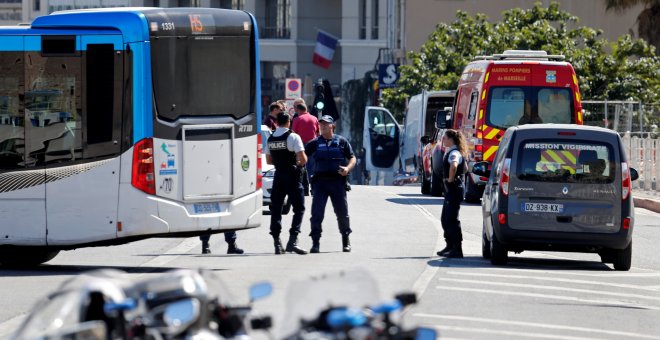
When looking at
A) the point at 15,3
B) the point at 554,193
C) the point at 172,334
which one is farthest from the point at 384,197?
the point at 15,3

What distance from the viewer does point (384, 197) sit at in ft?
108

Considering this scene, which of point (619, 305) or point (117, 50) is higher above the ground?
point (117, 50)

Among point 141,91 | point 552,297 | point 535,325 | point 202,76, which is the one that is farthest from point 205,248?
point 535,325

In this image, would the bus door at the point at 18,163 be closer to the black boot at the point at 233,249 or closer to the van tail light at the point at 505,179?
the black boot at the point at 233,249

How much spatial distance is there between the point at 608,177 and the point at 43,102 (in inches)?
249

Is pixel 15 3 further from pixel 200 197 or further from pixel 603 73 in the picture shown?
pixel 200 197

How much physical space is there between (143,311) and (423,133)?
3397 centimetres

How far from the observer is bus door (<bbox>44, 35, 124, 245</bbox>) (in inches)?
674

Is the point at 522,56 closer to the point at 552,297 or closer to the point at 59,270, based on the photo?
the point at 59,270

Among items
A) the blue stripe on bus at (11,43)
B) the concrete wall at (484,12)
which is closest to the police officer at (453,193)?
the blue stripe on bus at (11,43)

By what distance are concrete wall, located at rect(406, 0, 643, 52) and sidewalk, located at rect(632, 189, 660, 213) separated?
107 feet

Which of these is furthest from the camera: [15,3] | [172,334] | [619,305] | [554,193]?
[15,3]

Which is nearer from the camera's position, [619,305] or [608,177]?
[619,305]

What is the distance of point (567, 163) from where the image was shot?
1825 cm
